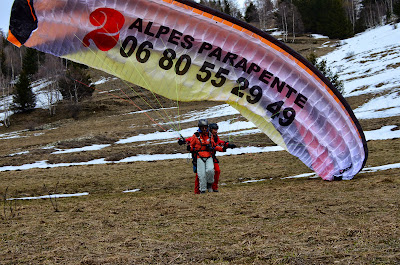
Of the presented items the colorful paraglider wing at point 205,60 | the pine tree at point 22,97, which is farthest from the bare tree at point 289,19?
the colorful paraglider wing at point 205,60

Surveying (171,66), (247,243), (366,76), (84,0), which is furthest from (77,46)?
(366,76)

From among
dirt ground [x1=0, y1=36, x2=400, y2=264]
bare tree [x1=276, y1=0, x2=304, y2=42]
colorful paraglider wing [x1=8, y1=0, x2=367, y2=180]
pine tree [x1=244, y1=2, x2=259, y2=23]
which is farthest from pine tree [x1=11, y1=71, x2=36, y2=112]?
pine tree [x1=244, y1=2, x2=259, y2=23]

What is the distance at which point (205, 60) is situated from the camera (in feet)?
27.9

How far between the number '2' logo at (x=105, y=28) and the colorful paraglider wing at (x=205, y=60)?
2cm

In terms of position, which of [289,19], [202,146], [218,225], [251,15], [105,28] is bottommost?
[218,225]

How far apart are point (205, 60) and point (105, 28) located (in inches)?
84.7

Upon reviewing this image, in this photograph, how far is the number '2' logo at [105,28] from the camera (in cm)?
797

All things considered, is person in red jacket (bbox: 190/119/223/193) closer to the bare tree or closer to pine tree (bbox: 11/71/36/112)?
pine tree (bbox: 11/71/36/112)

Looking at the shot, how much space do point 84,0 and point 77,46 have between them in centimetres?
94

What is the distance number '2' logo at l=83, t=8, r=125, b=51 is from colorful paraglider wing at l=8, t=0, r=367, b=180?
20 millimetres

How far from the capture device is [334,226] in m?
4.82

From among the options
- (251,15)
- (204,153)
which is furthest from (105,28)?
(251,15)

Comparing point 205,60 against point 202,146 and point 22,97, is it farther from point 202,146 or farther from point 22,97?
point 22,97

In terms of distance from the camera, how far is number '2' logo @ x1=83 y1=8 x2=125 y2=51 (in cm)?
797
